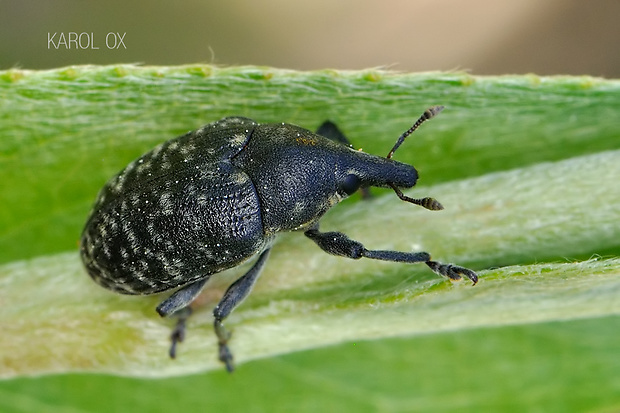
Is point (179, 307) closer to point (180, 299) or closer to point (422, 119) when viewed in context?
point (180, 299)

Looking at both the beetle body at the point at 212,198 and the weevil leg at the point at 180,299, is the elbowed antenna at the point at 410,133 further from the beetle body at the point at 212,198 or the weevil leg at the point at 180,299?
the weevil leg at the point at 180,299

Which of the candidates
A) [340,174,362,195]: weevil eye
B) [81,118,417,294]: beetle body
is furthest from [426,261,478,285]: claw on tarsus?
[340,174,362,195]: weevil eye

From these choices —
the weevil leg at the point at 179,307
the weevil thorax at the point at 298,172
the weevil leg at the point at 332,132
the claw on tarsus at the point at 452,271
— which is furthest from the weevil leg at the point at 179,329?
the claw on tarsus at the point at 452,271

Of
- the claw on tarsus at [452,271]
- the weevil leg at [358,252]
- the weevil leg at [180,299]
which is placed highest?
the claw on tarsus at [452,271]

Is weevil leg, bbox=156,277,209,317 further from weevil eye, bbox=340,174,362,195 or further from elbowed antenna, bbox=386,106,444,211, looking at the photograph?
elbowed antenna, bbox=386,106,444,211

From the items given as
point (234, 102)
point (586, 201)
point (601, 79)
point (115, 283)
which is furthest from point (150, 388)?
point (601, 79)

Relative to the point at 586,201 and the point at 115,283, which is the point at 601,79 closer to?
the point at 586,201
